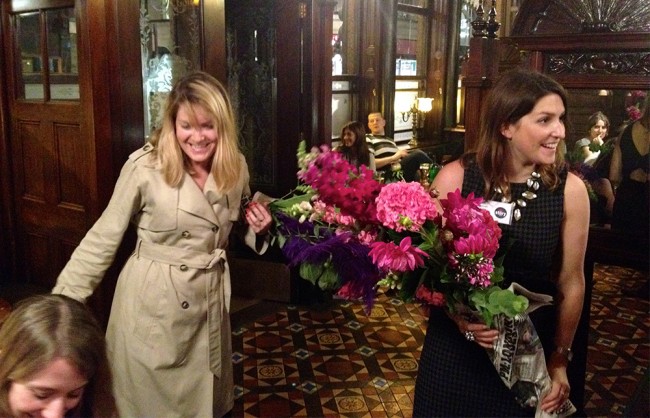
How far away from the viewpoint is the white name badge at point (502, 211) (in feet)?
5.22

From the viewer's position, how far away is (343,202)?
4.81 feet

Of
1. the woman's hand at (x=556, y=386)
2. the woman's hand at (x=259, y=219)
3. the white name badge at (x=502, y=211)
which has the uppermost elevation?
the white name badge at (x=502, y=211)

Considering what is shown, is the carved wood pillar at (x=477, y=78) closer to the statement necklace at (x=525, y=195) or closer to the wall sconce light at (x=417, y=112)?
the statement necklace at (x=525, y=195)

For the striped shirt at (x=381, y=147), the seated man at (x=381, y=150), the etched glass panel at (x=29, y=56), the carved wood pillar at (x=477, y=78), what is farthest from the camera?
the striped shirt at (x=381, y=147)

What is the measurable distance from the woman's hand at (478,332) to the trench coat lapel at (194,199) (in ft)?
2.67

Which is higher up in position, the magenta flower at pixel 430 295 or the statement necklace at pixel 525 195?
the statement necklace at pixel 525 195

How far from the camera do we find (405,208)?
1.33 m

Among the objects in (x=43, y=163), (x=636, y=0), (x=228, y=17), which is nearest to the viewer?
(x=636, y=0)

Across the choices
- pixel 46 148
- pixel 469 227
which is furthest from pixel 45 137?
pixel 469 227

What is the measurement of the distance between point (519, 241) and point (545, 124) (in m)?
0.31

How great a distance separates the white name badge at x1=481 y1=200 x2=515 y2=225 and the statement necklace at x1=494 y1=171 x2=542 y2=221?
1 cm

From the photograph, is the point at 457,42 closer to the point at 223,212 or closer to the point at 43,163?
the point at 43,163

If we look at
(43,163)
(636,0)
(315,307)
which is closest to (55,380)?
(636,0)

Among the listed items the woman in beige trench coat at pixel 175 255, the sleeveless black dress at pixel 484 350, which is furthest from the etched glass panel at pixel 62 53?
the sleeveless black dress at pixel 484 350
